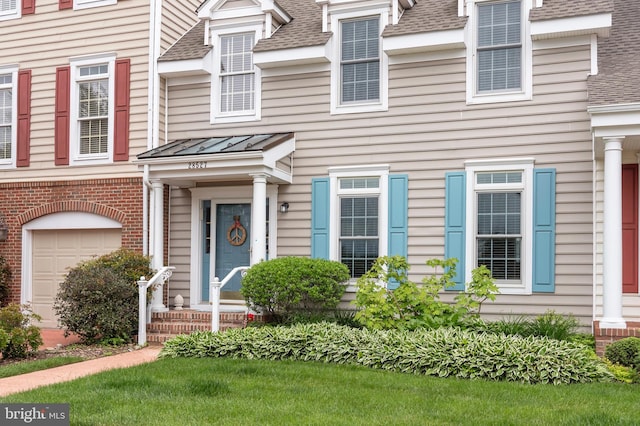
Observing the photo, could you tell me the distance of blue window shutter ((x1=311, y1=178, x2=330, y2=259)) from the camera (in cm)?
1223

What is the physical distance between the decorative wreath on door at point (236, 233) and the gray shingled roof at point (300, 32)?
10.2ft

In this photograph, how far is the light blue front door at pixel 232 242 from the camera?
12922 millimetres

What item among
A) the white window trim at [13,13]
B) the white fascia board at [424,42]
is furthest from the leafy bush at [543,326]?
the white window trim at [13,13]

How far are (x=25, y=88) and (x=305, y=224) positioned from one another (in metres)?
6.45

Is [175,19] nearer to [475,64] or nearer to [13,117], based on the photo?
[13,117]

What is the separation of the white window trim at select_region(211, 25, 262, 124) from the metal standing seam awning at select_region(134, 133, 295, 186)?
0.40 metres

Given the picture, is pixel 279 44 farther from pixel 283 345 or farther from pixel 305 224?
pixel 283 345

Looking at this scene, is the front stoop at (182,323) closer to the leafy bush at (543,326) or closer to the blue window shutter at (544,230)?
the leafy bush at (543,326)

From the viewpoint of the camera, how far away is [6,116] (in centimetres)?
1451

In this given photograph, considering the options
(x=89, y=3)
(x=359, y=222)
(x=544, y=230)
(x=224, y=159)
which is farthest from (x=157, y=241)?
(x=544, y=230)

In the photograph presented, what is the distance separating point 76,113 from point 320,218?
212 inches

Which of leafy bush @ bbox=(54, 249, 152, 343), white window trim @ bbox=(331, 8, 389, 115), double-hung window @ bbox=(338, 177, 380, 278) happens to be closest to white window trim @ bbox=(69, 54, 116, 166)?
leafy bush @ bbox=(54, 249, 152, 343)

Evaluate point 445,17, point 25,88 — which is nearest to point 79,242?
point 25,88

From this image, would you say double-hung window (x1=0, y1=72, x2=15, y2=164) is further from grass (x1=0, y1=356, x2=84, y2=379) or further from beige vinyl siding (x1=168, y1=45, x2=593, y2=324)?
grass (x1=0, y1=356, x2=84, y2=379)
